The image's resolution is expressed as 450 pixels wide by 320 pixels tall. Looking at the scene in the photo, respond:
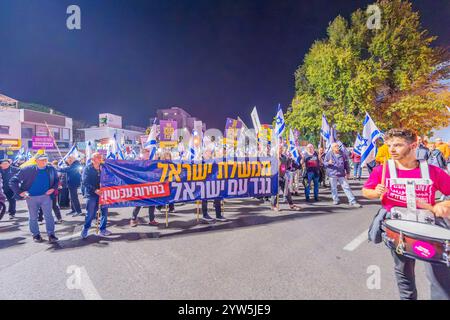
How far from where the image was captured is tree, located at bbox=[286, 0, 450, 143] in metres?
19.0

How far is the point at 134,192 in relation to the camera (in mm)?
6297

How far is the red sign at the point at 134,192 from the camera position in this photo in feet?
19.6

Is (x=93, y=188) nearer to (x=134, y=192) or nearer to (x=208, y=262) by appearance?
(x=134, y=192)

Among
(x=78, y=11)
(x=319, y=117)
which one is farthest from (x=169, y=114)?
(x=78, y=11)

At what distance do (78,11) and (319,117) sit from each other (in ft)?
62.6

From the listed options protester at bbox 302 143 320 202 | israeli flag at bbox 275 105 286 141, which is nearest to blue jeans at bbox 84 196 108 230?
israeli flag at bbox 275 105 286 141

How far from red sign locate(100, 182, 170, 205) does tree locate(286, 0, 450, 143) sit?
17.2m

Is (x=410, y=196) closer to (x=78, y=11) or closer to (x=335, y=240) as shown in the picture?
(x=335, y=240)

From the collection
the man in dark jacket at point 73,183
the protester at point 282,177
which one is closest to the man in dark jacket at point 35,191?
the man in dark jacket at point 73,183

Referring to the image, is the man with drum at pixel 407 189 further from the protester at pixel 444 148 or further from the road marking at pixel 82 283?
the protester at pixel 444 148

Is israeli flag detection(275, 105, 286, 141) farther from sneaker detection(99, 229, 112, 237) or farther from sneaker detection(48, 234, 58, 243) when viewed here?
sneaker detection(48, 234, 58, 243)

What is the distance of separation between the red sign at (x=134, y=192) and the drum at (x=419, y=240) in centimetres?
508

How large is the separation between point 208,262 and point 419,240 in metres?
2.95

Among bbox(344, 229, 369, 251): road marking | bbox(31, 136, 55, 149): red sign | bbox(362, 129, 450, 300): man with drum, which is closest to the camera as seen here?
bbox(362, 129, 450, 300): man with drum
